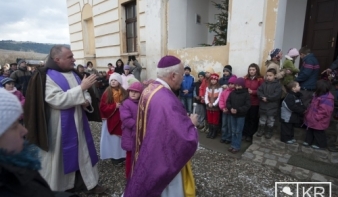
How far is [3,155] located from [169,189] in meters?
1.30

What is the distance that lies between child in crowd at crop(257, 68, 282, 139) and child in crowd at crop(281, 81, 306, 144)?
172mm

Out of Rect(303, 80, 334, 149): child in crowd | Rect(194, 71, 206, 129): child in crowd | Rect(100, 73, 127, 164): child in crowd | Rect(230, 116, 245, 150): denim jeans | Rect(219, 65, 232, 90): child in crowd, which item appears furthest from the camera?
Rect(194, 71, 206, 129): child in crowd

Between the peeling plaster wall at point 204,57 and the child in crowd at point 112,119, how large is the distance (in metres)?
3.31

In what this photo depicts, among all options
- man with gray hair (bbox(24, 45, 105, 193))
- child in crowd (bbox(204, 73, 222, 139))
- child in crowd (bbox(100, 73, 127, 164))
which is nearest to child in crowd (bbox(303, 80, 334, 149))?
child in crowd (bbox(204, 73, 222, 139))

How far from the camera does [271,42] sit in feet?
15.4

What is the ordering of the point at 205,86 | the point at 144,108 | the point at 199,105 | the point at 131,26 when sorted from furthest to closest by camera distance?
the point at 131,26
the point at 199,105
the point at 205,86
the point at 144,108

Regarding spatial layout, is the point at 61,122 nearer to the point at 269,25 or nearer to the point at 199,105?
the point at 199,105

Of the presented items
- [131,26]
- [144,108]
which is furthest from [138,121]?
[131,26]

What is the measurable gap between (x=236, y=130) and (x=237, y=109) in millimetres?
432

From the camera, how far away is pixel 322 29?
18.7 feet

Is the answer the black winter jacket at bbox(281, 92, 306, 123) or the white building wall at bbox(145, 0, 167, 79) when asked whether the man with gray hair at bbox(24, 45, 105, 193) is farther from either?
the white building wall at bbox(145, 0, 167, 79)

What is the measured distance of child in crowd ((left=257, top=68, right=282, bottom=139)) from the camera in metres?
4.16

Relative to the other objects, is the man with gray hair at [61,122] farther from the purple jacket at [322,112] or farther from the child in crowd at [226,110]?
the purple jacket at [322,112]

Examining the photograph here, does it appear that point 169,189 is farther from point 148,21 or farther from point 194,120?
point 148,21
